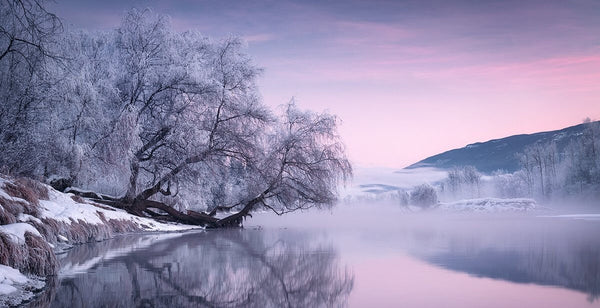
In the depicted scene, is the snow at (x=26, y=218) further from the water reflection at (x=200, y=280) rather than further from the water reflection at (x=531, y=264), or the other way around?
the water reflection at (x=531, y=264)

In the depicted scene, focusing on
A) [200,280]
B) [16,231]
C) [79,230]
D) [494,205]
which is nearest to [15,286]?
[16,231]

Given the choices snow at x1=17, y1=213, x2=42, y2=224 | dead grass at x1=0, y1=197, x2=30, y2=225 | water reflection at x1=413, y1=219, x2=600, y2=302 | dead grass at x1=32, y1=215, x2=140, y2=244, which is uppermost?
dead grass at x1=0, y1=197, x2=30, y2=225

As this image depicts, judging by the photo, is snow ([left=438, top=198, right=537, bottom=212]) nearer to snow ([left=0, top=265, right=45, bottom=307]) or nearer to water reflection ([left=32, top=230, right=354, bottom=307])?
water reflection ([left=32, top=230, right=354, bottom=307])

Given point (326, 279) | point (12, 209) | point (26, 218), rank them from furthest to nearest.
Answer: point (26, 218), point (12, 209), point (326, 279)

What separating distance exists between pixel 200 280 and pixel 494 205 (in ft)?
265

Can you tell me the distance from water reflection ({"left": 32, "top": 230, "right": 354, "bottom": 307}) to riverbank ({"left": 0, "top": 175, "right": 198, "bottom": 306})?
393 millimetres

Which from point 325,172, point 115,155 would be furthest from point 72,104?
point 325,172

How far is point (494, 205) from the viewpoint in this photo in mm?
80625

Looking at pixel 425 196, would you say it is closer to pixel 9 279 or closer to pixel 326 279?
pixel 326 279

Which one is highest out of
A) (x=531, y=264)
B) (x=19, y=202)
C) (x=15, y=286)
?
(x=19, y=202)

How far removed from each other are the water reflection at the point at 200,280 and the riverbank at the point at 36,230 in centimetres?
39

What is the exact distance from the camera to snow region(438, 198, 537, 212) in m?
72.8

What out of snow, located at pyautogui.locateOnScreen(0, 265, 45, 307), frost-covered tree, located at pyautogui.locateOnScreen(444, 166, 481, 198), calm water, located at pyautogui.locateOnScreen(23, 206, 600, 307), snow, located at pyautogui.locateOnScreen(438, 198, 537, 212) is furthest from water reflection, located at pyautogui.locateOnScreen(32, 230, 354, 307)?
frost-covered tree, located at pyautogui.locateOnScreen(444, 166, 481, 198)

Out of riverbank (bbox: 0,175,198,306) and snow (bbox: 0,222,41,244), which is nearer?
riverbank (bbox: 0,175,198,306)
